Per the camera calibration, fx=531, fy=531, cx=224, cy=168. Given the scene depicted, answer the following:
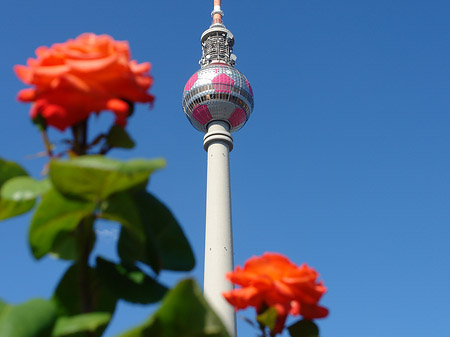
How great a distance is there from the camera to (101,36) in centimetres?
144

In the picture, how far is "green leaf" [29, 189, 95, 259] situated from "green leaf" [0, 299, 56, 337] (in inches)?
6.5

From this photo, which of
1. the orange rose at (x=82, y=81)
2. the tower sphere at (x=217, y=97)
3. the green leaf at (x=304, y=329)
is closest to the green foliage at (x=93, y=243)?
the orange rose at (x=82, y=81)

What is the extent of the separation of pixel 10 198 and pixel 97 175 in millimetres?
266

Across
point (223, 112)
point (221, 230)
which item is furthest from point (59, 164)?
point (223, 112)

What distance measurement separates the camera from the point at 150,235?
1.43 meters

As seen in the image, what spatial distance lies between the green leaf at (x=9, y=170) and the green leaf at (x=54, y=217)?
251 millimetres

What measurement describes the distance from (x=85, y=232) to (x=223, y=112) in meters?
45.5

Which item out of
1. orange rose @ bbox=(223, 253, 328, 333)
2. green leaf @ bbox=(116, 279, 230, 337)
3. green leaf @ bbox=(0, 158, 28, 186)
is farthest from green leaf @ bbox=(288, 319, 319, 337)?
green leaf @ bbox=(0, 158, 28, 186)

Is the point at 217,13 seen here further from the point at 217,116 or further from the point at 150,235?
the point at 150,235

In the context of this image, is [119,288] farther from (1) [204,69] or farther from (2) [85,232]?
(1) [204,69]

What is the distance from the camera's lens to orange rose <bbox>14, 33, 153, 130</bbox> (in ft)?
4.32

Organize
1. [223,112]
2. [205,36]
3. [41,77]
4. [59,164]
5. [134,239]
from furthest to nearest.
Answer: [205,36] < [223,112] < [134,239] < [41,77] < [59,164]

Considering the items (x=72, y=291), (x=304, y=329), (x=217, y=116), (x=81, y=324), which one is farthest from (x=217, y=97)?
(x=81, y=324)

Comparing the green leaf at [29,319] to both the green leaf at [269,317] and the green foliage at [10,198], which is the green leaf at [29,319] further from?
the green leaf at [269,317]
